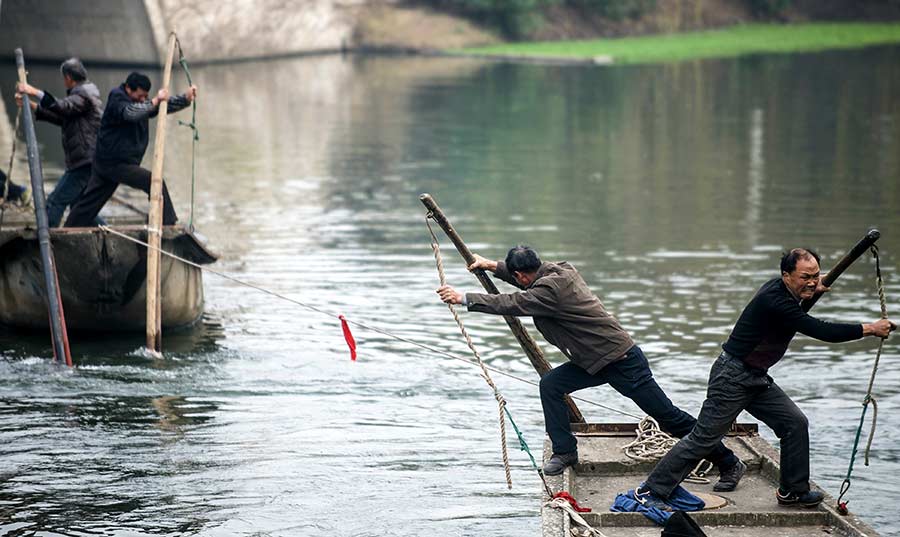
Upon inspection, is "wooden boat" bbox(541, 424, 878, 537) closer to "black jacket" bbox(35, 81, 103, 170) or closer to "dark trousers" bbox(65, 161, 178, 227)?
"dark trousers" bbox(65, 161, 178, 227)

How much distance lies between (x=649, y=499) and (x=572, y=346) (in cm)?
118

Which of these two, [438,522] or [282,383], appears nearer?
[438,522]

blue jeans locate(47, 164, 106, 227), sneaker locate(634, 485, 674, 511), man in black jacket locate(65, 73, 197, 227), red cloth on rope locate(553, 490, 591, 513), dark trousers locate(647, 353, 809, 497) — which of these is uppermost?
man in black jacket locate(65, 73, 197, 227)

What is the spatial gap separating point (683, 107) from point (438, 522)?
87.5 ft

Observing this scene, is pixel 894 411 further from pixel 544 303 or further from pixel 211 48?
pixel 211 48

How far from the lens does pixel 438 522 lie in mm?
8883

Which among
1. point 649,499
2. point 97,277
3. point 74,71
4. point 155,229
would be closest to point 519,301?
point 649,499

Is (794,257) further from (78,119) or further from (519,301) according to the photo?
(78,119)

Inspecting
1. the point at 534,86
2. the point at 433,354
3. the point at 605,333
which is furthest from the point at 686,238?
the point at 534,86

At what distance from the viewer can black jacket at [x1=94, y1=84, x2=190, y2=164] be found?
488 inches

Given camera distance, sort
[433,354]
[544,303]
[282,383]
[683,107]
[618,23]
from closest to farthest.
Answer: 1. [544,303]
2. [282,383]
3. [433,354]
4. [683,107]
5. [618,23]

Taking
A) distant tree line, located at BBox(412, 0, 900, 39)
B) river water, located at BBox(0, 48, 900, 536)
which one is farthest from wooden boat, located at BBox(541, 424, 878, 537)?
distant tree line, located at BBox(412, 0, 900, 39)

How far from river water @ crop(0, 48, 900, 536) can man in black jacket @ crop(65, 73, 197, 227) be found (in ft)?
4.77

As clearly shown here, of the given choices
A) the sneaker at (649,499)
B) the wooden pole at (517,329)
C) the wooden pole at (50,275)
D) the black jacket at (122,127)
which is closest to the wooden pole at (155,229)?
the black jacket at (122,127)
